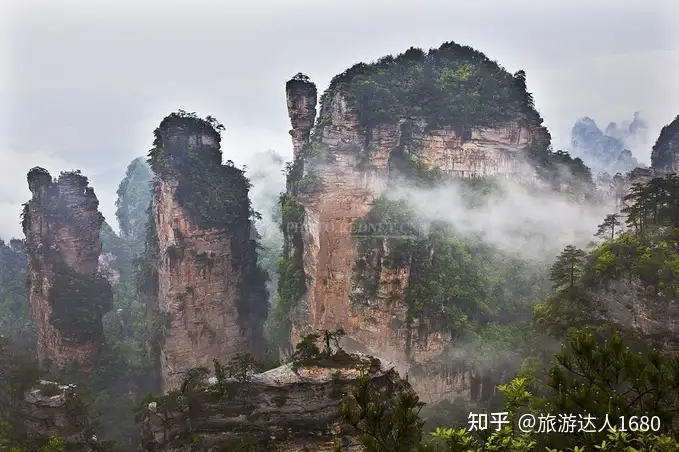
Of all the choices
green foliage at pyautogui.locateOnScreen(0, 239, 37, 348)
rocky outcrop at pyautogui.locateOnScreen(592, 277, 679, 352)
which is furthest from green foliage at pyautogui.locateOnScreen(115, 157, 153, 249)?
rocky outcrop at pyautogui.locateOnScreen(592, 277, 679, 352)

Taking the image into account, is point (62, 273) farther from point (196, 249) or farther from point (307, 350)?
point (307, 350)

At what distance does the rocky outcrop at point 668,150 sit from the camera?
3708cm

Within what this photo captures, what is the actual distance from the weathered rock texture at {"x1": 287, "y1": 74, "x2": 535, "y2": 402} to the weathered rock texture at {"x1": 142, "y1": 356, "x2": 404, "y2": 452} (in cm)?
764

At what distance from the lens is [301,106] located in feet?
107

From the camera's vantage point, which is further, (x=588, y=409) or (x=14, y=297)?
(x=14, y=297)

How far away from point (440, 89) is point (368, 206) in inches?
353

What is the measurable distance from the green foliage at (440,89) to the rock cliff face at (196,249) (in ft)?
28.4

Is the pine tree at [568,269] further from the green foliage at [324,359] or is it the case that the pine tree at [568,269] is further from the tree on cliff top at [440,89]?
the tree on cliff top at [440,89]

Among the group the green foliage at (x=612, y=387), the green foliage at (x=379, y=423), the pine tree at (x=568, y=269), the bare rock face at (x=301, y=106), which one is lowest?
the green foliage at (x=379, y=423)

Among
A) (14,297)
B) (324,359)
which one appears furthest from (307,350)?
(14,297)

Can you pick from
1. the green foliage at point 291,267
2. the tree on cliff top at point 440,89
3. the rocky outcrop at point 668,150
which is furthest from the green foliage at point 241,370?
the rocky outcrop at point 668,150

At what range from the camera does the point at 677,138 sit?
37312 mm

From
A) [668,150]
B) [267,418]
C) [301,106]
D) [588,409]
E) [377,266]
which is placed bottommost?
[267,418]

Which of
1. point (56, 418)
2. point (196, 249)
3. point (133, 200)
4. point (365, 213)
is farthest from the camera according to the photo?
point (133, 200)
